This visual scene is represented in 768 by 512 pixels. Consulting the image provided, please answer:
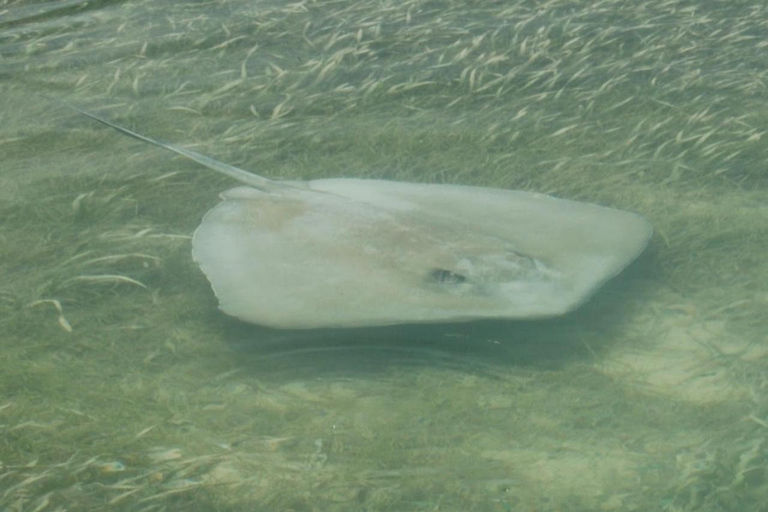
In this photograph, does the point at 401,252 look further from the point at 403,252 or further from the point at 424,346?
the point at 424,346

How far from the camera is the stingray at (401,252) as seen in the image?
3.13m

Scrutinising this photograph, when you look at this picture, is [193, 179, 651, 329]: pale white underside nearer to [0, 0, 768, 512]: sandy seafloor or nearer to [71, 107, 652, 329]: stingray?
[71, 107, 652, 329]: stingray

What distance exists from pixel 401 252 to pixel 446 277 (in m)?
0.25

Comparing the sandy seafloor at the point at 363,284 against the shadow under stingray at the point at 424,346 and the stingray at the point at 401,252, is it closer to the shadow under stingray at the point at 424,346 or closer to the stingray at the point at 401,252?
the shadow under stingray at the point at 424,346

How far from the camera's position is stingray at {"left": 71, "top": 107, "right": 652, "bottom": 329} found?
3135 mm

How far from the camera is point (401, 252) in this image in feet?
11.3

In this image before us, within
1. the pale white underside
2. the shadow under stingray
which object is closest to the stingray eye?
the pale white underside

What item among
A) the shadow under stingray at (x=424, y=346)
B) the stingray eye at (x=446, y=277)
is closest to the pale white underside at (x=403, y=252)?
the stingray eye at (x=446, y=277)

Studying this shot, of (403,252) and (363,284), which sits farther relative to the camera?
(403,252)

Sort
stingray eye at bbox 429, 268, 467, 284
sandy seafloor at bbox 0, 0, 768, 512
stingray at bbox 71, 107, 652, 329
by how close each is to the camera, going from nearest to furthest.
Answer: sandy seafloor at bbox 0, 0, 768, 512 < stingray at bbox 71, 107, 652, 329 < stingray eye at bbox 429, 268, 467, 284

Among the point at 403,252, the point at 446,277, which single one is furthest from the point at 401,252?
the point at 446,277

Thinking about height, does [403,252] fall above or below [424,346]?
above

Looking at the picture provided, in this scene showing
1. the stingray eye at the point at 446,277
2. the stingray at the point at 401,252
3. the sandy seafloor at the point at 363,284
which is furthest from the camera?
the stingray eye at the point at 446,277

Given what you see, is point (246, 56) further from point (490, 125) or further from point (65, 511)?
point (65, 511)
